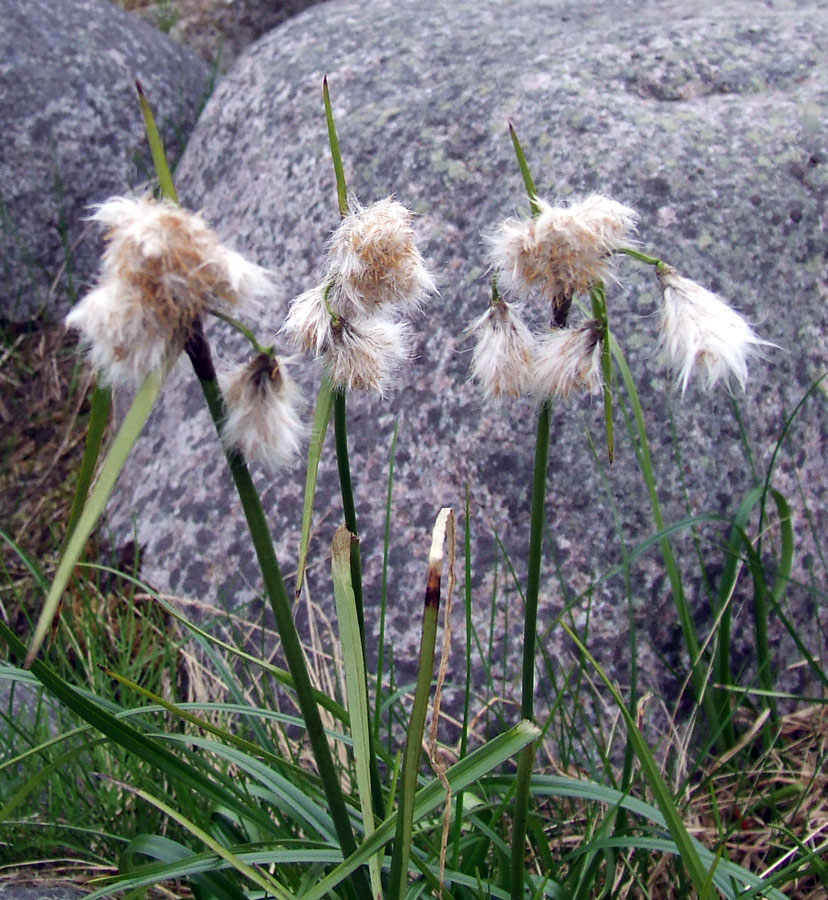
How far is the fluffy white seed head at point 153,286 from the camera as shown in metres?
0.59

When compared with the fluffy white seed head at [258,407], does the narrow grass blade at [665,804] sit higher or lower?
lower

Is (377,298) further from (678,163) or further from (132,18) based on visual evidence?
(132,18)

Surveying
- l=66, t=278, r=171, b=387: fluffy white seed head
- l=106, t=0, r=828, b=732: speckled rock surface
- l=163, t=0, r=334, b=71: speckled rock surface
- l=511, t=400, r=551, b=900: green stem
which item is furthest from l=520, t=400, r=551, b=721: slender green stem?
l=163, t=0, r=334, b=71: speckled rock surface

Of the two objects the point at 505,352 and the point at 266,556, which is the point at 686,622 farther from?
the point at 266,556

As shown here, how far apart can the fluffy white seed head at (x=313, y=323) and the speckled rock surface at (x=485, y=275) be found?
2.47 feet

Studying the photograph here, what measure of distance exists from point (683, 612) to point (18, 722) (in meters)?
1.03

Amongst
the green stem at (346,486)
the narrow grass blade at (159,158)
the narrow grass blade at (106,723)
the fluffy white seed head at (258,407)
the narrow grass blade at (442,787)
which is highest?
the narrow grass blade at (159,158)

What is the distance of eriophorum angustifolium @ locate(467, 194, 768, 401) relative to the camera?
0.73 m

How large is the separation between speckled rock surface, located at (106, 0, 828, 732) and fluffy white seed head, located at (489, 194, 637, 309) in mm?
736

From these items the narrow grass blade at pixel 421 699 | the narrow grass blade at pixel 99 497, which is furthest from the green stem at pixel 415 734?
the narrow grass blade at pixel 99 497

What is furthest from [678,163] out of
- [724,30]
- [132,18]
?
[132,18]

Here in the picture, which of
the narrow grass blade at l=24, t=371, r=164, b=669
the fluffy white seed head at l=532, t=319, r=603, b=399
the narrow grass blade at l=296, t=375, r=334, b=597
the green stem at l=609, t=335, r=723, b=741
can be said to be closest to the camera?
the narrow grass blade at l=24, t=371, r=164, b=669

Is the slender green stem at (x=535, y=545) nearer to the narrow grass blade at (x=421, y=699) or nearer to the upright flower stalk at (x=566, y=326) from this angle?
the upright flower stalk at (x=566, y=326)

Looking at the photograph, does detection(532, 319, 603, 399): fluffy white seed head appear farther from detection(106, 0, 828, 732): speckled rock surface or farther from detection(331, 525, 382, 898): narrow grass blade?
detection(106, 0, 828, 732): speckled rock surface
